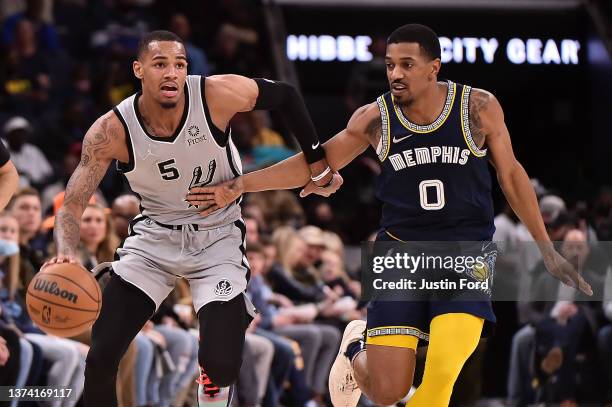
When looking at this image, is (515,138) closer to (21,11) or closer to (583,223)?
(583,223)

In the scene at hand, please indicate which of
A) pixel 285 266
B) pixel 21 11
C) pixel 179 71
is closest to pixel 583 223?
pixel 285 266

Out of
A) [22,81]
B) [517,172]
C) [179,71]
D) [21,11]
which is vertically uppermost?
[21,11]

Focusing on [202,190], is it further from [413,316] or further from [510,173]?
[510,173]

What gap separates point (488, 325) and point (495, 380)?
4.92 meters

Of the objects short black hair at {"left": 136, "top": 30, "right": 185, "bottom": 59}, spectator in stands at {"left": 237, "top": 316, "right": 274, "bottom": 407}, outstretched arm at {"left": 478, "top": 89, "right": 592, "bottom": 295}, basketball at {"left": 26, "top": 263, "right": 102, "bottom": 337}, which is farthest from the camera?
spectator in stands at {"left": 237, "top": 316, "right": 274, "bottom": 407}

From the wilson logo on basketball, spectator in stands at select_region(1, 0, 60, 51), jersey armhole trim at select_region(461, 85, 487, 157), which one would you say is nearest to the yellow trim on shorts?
jersey armhole trim at select_region(461, 85, 487, 157)

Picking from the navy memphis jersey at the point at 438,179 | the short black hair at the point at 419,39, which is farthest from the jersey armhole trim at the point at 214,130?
the short black hair at the point at 419,39

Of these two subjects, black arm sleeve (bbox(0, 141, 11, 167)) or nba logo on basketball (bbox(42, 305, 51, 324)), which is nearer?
nba logo on basketball (bbox(42, 305, 51, 324))

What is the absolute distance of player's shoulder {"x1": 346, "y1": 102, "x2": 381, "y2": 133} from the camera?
6.04 meters

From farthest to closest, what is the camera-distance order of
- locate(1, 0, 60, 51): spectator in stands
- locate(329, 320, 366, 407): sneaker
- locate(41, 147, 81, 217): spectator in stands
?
locate(1, 0, 60, 51): spectator in stands → locate(41, 147, 81, 217): spectator in stands → locate(329, 320, 366, 407): sneaker

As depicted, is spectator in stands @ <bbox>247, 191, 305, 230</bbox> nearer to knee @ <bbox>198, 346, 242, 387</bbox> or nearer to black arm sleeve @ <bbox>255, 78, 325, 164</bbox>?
black arm sleeve @ <bbox>255, 78, 325, 164</bbox>

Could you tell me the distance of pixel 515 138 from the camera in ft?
49.5

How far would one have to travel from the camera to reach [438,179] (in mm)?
5805

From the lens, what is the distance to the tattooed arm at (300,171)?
6020mm
